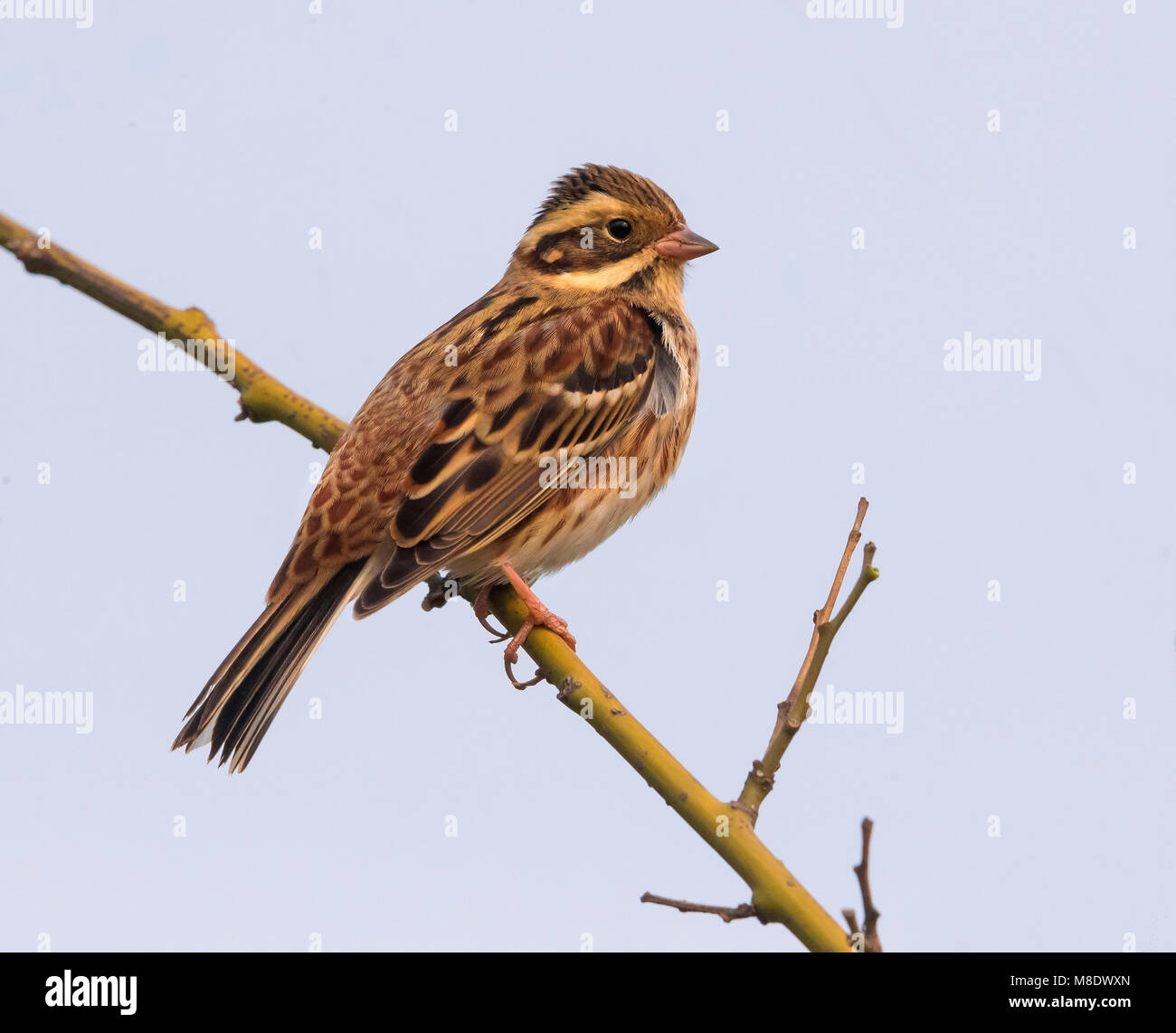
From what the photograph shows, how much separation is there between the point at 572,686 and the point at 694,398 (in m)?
2.97

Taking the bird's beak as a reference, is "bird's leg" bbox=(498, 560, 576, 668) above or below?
below

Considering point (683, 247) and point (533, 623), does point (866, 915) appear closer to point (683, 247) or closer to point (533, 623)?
point (533, 623)

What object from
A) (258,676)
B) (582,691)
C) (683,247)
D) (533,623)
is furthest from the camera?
(683,247)

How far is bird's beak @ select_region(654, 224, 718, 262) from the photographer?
7.13 m

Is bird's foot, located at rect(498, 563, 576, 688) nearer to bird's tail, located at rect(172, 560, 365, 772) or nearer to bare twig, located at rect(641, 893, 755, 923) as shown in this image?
bird's tail, located at rect(172, 560, 365, 772)

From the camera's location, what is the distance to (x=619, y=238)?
23.5 feet

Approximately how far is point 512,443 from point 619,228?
1530 millimetres

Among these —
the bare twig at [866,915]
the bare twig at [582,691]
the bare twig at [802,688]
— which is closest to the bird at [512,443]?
the bare twig at [582,691]

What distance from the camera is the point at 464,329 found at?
692cm

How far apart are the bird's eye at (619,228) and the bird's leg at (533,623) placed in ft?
7.08

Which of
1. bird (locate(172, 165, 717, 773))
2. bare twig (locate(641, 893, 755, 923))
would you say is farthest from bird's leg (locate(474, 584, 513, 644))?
bare twig (locate(641, 893, 755, 923))

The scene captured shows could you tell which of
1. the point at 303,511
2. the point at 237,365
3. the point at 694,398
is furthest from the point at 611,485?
the point at 237,365

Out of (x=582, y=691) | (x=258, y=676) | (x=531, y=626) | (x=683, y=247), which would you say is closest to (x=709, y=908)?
(x=582, y=691)

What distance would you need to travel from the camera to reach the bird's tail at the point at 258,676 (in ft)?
17.6
